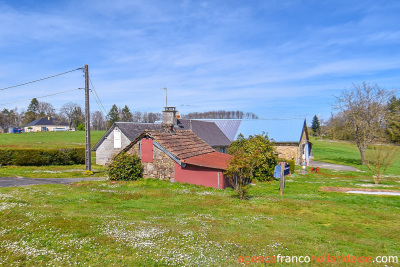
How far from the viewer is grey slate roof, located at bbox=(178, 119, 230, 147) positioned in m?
37.1

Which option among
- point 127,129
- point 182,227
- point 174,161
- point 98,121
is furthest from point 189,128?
point 98,121

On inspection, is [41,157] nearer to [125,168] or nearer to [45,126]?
[125,168]

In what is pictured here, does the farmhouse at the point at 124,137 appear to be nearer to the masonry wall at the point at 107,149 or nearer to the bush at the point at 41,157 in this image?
the masonry wall at the point at 107,149

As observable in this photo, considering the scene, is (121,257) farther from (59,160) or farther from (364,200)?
(59,160)

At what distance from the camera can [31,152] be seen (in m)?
33.2

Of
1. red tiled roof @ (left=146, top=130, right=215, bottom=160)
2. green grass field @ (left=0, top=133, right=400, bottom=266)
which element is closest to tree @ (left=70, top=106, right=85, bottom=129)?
red tiled roof @ (left=146, top=130, right=215, bottom=160)

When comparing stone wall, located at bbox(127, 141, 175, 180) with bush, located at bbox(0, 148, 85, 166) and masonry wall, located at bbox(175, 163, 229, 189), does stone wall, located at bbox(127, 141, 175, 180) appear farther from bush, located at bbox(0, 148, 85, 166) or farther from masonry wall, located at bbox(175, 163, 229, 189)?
bush, located at bbox(0, 148, 85, 166)

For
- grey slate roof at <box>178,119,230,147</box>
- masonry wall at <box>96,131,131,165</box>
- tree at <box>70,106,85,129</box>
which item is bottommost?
masonry wall at <box>96,131,131,165</box>

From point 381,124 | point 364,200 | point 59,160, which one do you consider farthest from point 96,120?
point 364,200

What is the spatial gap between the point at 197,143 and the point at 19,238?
17.8 m

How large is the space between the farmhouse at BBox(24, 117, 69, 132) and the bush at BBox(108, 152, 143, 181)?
105936mm

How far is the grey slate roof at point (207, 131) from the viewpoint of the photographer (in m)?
37.1

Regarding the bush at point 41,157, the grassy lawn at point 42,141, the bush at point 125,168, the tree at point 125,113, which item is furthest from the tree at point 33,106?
the bush at point 125,168

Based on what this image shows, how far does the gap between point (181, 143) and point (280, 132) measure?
2295cm
